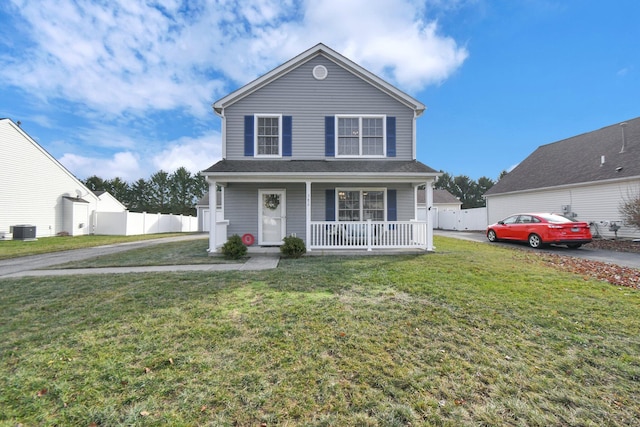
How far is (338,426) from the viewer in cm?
199

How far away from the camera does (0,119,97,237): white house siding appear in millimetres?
15734

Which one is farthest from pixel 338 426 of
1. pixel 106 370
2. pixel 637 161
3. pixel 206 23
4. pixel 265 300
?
pixel 637 161

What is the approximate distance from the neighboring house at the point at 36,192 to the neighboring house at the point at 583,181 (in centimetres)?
2970

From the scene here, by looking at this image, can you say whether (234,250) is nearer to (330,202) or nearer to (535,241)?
(330,202)

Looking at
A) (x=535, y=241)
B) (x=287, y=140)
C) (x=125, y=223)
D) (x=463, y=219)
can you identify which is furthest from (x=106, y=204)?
(x=463, y=219)

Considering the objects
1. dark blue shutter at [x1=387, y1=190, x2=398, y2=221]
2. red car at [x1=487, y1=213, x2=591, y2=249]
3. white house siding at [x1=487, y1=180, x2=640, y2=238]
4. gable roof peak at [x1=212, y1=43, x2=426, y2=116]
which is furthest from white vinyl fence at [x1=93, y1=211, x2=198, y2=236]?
white house siding at [x1=487, y1=180, x2=640, y2=238]

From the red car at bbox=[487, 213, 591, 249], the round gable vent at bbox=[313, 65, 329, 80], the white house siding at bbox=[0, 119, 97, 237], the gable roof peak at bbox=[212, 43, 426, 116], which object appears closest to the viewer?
the red car at bbox=[487, 213, 591, 249]

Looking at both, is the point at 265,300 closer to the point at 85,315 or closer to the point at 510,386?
the point at 85,315

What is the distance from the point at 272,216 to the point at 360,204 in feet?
11.7

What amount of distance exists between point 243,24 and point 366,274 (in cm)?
1129

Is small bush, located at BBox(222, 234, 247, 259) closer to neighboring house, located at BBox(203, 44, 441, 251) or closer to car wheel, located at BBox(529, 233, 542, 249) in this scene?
neighboring house, located at BBox(203, 44, 441, 251)

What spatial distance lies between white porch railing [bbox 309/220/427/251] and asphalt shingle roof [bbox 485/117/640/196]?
35.9 ft

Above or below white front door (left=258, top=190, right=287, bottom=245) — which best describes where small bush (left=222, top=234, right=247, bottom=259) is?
below

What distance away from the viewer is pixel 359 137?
10984 millimetres
